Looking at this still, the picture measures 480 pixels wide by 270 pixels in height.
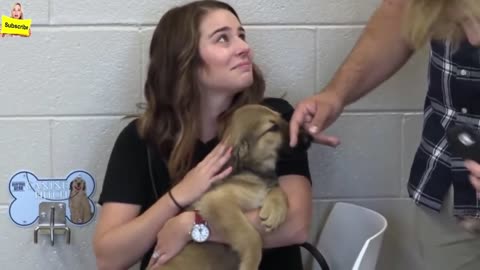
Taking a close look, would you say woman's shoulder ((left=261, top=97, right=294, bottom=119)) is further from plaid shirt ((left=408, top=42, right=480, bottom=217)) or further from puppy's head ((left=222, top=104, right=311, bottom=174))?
plaid shirt ((left=408, top=42, right=480, bottom=217))

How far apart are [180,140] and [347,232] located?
0.56m

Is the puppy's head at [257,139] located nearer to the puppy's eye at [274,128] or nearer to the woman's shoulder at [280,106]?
the puppy's eye at [274,128]

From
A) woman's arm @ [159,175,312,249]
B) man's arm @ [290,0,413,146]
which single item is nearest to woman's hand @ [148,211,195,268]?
woman's arm @ [159,175,312,249]

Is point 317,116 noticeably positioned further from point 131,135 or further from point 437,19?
point 131,135

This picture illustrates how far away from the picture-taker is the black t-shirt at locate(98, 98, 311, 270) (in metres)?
2.04

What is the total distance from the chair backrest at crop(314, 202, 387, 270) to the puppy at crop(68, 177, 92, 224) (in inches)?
29.3

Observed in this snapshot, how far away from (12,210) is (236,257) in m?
0.81

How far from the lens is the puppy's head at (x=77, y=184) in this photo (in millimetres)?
2279

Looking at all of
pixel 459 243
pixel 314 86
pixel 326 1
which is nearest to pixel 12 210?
pixel 314 86

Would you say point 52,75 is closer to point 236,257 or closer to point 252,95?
point 252,95

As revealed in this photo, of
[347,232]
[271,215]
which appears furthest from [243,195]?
[347,232]

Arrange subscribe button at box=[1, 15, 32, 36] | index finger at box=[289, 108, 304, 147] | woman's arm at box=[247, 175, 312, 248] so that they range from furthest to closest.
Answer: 1. subscribe button at box=[1, 15, 32, 36]
2. woman's arm at box=[247, 175, 312, 248]
3. index finger at box=[289, 108, 304, 147]

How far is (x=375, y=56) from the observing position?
1.97m

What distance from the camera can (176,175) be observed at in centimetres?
203
